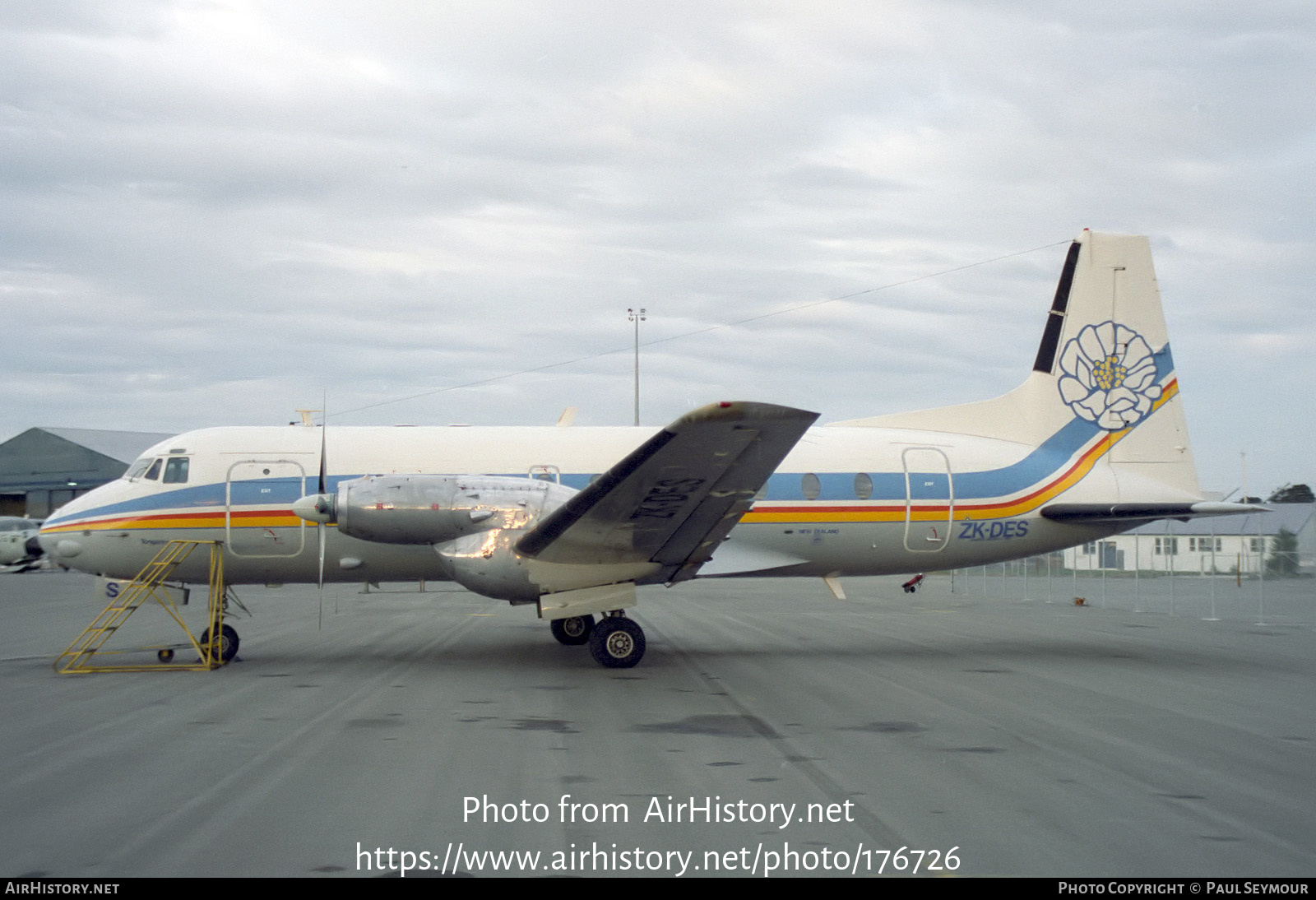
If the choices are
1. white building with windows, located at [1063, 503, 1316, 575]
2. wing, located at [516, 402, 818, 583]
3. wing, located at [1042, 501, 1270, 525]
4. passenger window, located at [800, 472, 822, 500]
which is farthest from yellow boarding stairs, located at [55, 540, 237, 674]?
white building with windows, located at [1063, 503, 1316, 575]

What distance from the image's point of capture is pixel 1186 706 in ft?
31.3

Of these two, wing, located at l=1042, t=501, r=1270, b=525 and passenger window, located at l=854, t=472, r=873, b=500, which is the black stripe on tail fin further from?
passenger window, located at l=854, t=472, r=873, b=500

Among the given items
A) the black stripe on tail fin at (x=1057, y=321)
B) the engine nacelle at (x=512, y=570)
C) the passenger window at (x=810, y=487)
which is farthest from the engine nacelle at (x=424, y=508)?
the black stripe on tail fin at (x=1057, y=321)

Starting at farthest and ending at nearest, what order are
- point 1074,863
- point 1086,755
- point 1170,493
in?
point 1170,493 < point 1086,755 < point 1074,863

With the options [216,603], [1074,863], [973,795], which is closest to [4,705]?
[216,603]

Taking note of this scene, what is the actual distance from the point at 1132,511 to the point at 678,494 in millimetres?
7434

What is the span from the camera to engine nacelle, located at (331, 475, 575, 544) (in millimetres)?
11797

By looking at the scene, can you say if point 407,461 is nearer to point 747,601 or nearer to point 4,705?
point 4,705

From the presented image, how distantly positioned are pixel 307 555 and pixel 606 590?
440 centimetres

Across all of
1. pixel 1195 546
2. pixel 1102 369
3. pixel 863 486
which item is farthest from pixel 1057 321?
pixel 1195 546

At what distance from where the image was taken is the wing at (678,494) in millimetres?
9109

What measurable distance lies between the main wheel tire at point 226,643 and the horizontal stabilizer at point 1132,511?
457 inches

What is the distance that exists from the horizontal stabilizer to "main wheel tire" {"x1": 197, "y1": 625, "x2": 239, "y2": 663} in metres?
11.6

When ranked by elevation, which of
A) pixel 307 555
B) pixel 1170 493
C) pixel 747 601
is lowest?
pixel 747 601
